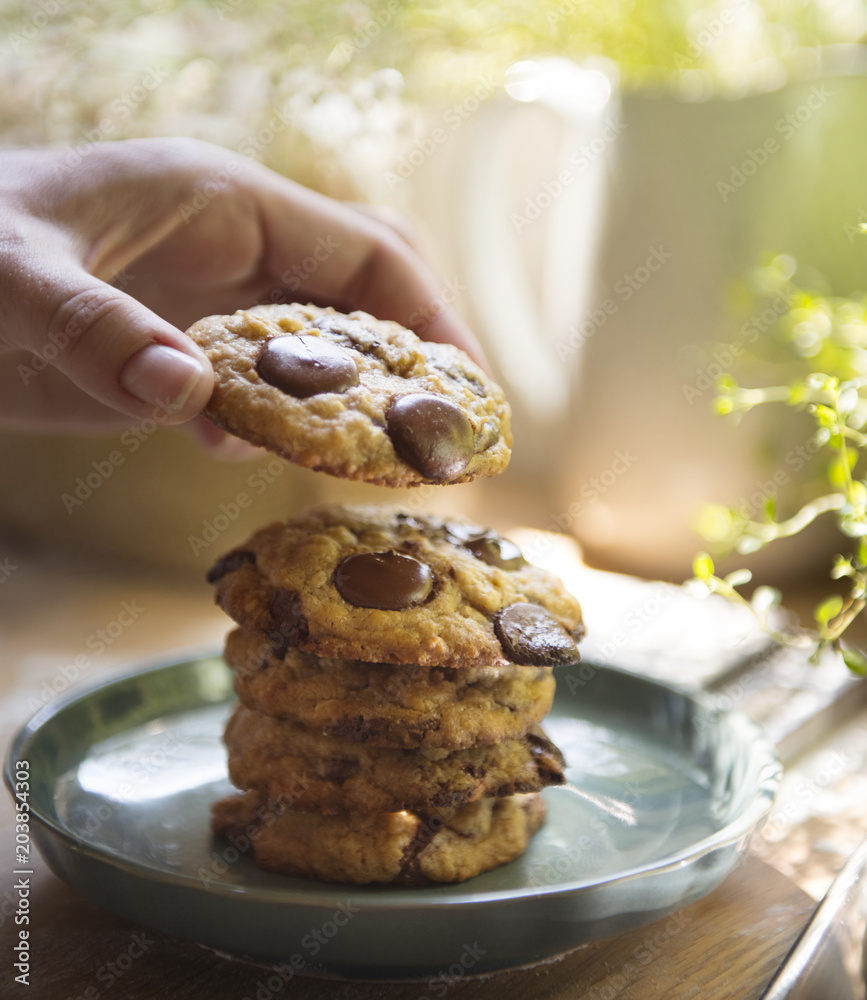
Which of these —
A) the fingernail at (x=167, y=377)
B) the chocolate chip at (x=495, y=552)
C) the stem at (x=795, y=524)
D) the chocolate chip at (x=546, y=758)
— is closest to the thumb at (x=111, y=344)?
the fingernail at (x=167, y=377)

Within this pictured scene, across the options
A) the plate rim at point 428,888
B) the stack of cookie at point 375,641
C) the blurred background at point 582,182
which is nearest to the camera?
the plate rim at point 428,888

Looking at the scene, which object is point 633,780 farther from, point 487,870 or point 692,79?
point 692,79

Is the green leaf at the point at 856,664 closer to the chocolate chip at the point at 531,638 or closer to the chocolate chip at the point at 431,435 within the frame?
the chocolate chip at the point at 531,638

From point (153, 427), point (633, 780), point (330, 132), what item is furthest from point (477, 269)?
point (633, 780)

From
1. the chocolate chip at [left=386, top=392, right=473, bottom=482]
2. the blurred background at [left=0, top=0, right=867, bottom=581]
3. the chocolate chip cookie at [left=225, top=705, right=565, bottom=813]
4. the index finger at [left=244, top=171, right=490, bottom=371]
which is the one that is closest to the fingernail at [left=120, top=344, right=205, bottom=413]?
the chocolate chip at [left=386, top=392, right=473, bottom=482]

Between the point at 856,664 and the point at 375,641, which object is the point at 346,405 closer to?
the point at 375,641
